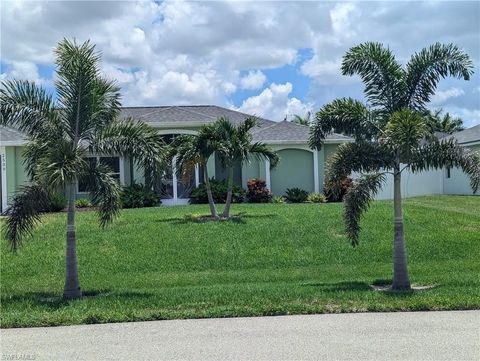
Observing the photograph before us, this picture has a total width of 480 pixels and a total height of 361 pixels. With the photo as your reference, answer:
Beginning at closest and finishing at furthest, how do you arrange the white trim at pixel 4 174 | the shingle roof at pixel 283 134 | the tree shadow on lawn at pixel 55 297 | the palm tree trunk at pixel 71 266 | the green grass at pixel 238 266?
the green grass at pixel 238 266
the tree shadow on lawn at pixel 55 297
the palm tree trunk at pixel 71 266
the white trim at pixel 4 174
the shingle roof at pixel 283 134

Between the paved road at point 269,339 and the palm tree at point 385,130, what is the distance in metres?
2.95

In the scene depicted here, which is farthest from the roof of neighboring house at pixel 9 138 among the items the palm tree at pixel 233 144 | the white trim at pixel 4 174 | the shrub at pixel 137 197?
the palm tree at pixel 233 144

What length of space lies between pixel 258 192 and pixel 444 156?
1361 centimetres

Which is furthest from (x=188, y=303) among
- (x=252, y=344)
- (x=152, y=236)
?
(x=152, y=236)

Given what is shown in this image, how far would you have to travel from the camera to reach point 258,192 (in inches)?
922

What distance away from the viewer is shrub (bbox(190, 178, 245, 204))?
22.8 meters

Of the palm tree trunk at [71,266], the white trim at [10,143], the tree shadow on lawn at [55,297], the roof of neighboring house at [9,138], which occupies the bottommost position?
the tree shadow on lawn at [55,297]

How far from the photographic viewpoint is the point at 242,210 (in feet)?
63.6

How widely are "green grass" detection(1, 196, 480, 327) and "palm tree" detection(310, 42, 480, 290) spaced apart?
164 centimetres

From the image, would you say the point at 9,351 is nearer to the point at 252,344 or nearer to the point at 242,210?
the point at 252,344

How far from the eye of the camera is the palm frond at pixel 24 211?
9.94 metres

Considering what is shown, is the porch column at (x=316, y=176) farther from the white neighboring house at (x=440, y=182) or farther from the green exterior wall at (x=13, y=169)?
the green exterior wall at (x=13, y=169)

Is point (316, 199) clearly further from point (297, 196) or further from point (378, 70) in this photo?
point (378, 70)

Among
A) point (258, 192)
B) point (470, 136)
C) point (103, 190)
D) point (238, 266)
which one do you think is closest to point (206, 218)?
point (238, 266)
